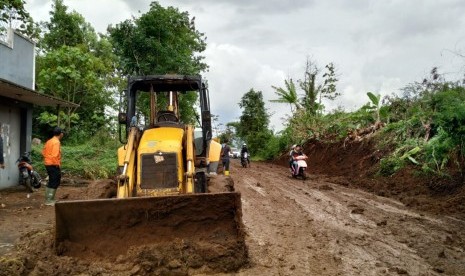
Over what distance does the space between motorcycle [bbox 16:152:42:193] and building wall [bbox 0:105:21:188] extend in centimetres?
51

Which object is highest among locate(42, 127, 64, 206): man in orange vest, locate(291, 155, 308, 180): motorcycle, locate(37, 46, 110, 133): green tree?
locate(37, 46, 110, 133): green tree

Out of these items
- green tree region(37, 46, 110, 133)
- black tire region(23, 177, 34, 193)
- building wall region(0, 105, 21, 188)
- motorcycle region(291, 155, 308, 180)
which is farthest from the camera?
green tree region(37, 46, 110, 133)

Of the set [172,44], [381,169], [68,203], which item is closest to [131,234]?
[68,203]

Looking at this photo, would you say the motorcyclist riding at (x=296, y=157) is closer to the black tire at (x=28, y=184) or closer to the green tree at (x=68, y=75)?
the black tire at (x=28, y=184)

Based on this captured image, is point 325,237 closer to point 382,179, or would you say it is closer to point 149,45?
point 382,179

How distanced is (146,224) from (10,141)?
11.4m

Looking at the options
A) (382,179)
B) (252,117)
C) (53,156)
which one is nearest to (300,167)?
(382,179)

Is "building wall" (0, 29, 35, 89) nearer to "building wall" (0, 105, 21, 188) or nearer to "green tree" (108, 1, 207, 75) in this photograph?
"building wall" (0, 105, 21, 188)

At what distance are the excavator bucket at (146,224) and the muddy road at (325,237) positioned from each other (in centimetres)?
26

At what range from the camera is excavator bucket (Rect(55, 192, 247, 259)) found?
231 inches

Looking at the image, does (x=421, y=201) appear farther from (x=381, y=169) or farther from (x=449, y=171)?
(x=381, y=169)

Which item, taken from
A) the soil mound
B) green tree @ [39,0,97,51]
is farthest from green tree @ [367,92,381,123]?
green tree @ [39,0,97,51]

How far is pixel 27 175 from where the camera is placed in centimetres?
1455

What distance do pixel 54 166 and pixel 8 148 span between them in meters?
5.16
